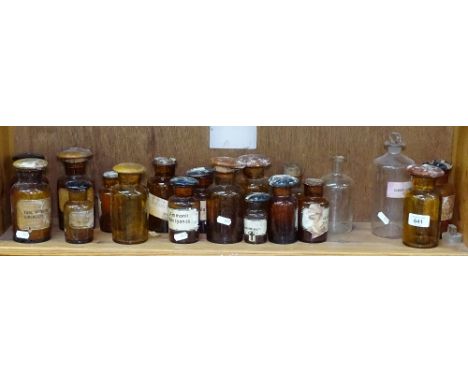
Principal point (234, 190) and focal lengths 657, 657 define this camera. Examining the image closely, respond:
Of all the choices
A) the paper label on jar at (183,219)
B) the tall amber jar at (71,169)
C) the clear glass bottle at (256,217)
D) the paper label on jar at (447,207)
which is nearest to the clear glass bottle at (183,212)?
the paper label on jar at (183,219)

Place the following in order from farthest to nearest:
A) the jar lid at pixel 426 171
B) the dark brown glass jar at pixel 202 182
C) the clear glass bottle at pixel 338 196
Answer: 1. the clear glass bottle at pixel 338 196
2. the dark brown glass jar at pixel 202 182
3. the jar lid at pixel 426 171

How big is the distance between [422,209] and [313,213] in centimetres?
28

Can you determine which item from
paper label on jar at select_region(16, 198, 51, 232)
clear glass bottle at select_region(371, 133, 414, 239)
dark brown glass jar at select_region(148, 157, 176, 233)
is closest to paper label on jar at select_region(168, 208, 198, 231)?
dark brown glass jar at select_region(148, 157, 176, 233)

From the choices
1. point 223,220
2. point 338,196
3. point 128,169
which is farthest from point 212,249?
point 338,196

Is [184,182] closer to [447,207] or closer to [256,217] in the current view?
[256,217]

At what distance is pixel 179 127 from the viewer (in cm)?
186

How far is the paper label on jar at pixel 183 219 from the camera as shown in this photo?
5.48 feet

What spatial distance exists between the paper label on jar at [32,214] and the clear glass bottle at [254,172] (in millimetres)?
522

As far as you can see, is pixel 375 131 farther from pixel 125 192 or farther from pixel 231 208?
pixel 125 192

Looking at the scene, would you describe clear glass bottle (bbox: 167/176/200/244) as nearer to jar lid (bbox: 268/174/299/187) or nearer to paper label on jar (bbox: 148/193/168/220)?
paper label on jar (bbox: 148/193/168/220)

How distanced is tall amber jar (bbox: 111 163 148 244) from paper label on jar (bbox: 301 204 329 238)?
42 cm

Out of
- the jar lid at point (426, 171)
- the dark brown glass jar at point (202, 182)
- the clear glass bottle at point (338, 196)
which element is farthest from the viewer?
the clear glass bottle at point (338, 196)

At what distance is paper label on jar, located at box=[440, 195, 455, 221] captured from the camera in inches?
70.8

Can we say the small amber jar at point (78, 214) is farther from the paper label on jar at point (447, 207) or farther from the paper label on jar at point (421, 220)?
the paper label on jar at point (447, 207)
